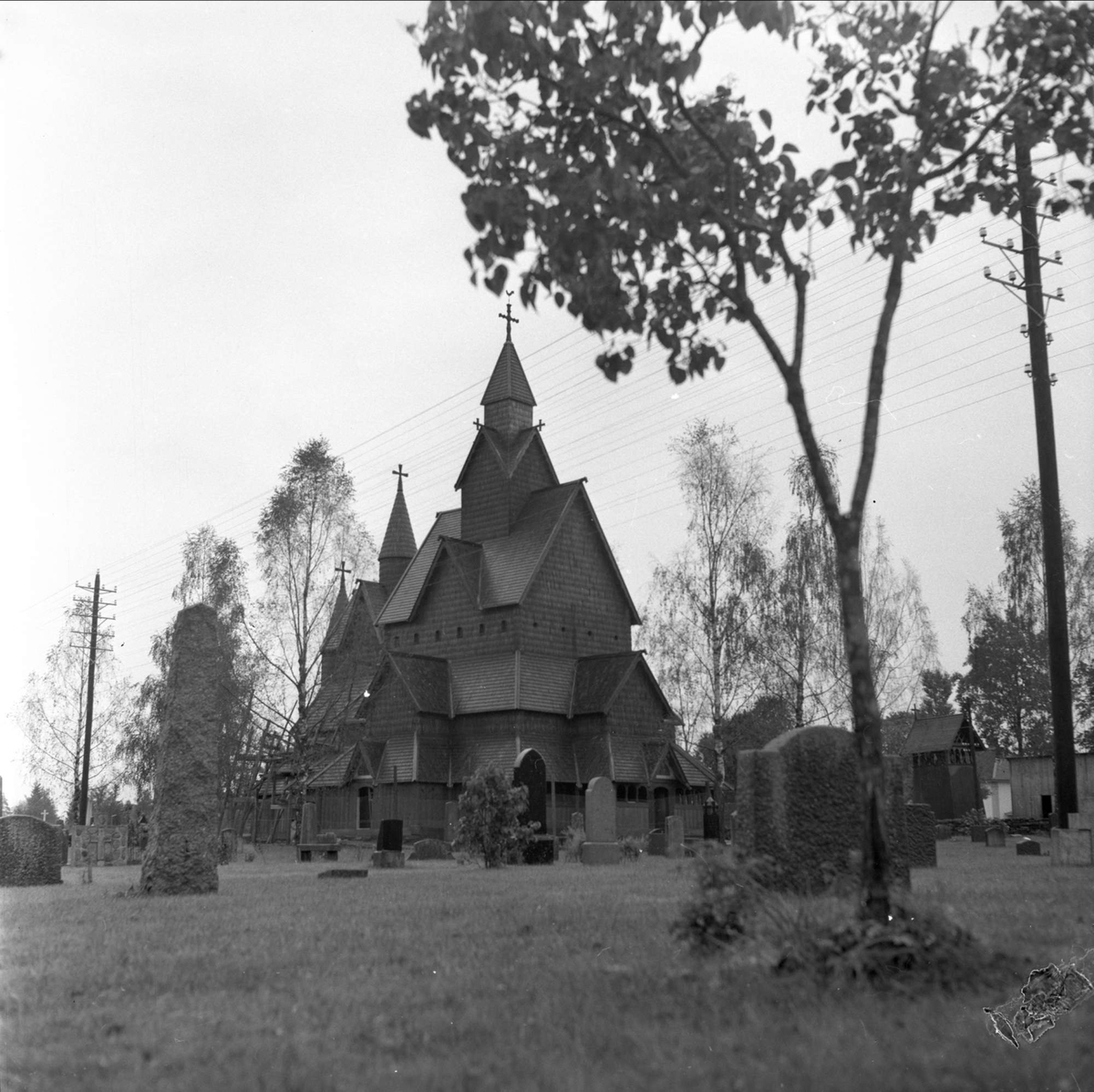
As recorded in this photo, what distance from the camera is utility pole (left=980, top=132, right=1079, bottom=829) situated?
2067cm

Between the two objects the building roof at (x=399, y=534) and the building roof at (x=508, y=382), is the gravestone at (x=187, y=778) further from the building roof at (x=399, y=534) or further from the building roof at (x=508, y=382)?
the building roof at (x=399, y=534)

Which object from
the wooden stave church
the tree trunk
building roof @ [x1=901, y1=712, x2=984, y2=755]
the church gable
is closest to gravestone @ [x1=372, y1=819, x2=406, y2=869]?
the wooden stave church

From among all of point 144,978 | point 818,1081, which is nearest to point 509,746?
point 144,978

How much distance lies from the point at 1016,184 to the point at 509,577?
38.6 metres

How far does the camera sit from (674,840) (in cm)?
3216

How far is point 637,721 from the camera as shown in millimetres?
44531

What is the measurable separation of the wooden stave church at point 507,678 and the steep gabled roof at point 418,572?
61 cm

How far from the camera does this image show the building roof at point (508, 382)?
50.2m

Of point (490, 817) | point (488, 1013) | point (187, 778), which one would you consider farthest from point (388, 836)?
point (488, 1013)

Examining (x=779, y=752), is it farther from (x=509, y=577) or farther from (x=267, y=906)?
(x=509, y=577)

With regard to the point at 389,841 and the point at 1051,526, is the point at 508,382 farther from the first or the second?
the point at 1051,526

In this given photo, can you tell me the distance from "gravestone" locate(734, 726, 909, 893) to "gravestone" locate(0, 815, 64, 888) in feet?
46.5

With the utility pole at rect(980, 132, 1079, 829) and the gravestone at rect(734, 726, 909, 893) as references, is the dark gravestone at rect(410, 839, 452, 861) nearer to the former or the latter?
the utility pole at rect(980, 132, 1079, 829)

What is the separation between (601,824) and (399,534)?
3812 centimetres
